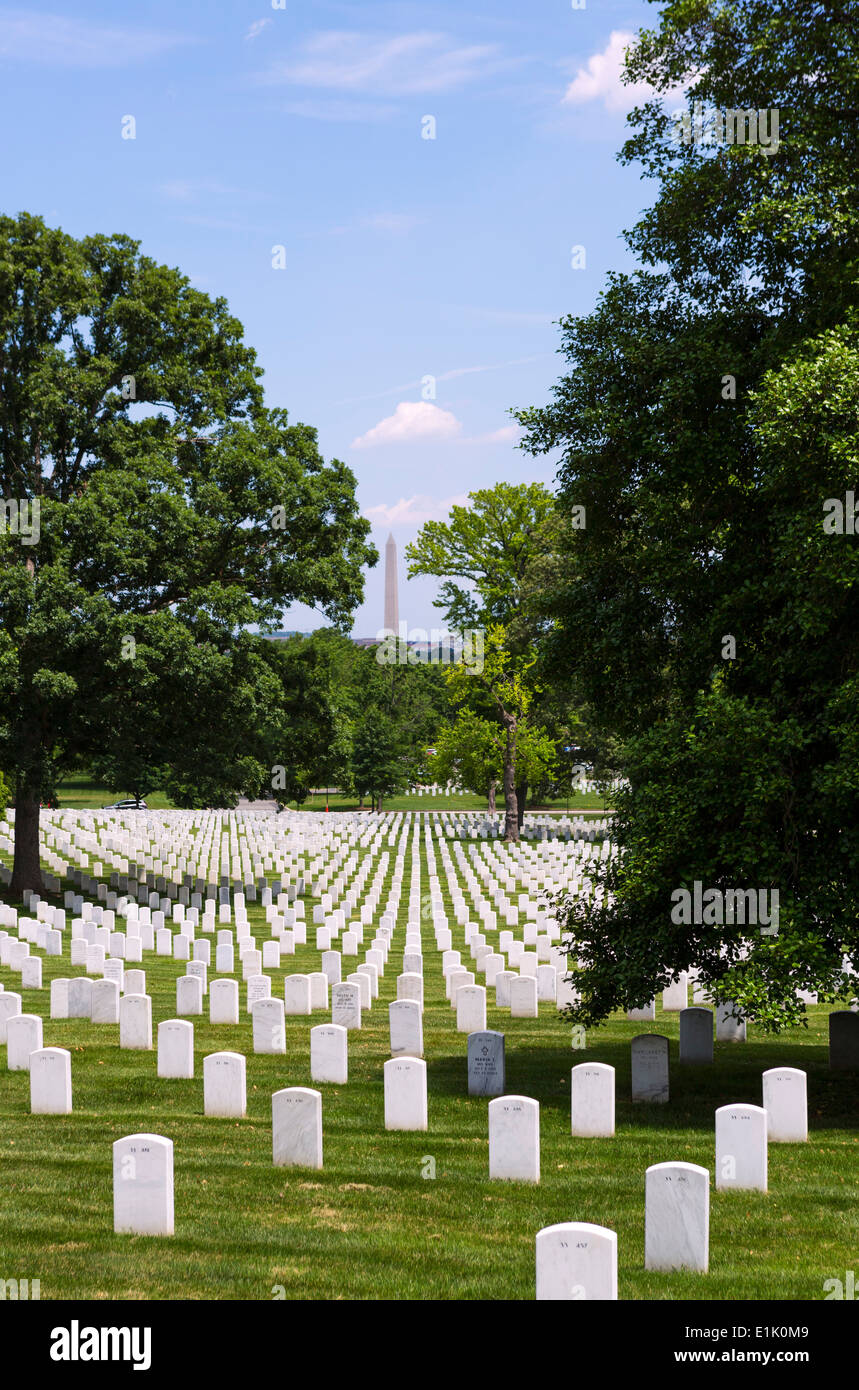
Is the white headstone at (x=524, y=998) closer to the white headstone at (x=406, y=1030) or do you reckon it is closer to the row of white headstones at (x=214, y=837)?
the white headstone at (x=406, y=1030)

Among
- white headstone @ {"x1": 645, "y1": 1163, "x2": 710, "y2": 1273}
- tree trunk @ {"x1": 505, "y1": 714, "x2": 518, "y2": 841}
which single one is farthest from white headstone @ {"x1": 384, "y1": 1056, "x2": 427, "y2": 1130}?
tree trunk @ {"x1": 505, "y1": 714, "x2": 518, "y2": 841}

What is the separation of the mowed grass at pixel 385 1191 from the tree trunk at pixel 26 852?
16872mm

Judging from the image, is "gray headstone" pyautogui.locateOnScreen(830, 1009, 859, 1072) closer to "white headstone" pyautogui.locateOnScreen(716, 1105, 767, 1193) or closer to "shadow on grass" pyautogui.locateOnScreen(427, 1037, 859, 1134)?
"shadow on grass" pyautogui.locateOnScreen(427, 1037, 859, 1134)

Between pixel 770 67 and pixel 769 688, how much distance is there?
6001 mm

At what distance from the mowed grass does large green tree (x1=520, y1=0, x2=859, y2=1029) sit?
4.55 ft

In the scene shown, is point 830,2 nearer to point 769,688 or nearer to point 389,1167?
point 769,688

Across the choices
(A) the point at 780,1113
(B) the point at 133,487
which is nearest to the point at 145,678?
(B) the point at 133,487

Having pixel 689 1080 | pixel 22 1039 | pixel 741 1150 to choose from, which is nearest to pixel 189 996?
pixel 22 1039

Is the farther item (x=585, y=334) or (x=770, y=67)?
(x=585, y=334)

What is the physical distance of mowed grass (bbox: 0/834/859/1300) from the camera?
7.24m

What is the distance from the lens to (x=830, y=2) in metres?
12.0

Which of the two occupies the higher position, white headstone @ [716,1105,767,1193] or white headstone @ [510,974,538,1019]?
white headstone @ [716,1105,767,1193]

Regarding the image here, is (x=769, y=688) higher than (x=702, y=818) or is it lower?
higher

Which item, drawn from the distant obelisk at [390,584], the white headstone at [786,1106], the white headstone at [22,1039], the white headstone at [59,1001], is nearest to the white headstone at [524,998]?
the white headstone at [59,1001]
